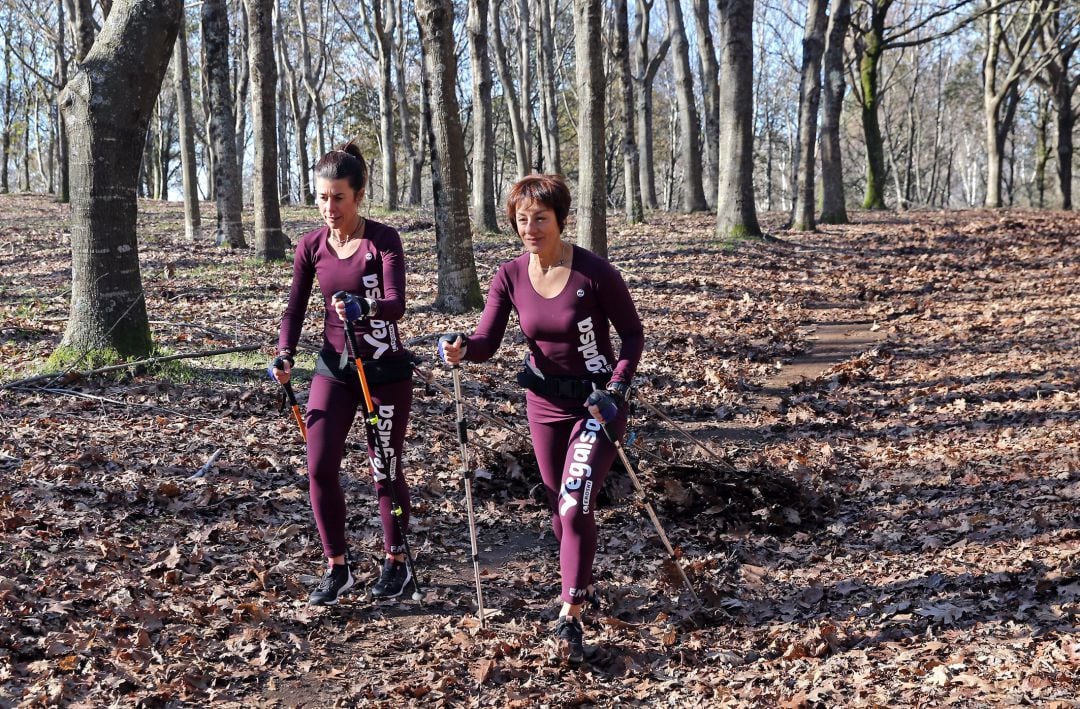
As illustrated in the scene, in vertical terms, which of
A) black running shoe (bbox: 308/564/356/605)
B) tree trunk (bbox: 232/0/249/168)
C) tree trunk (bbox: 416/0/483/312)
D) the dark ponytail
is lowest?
black running shoe (bbox: 308/564/356/605)

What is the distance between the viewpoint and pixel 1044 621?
4.57 metres

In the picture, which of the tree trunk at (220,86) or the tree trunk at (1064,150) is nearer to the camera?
the tree trunk at (220,86)

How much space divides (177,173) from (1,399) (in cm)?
6543

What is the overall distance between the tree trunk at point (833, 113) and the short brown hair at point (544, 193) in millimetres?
20401

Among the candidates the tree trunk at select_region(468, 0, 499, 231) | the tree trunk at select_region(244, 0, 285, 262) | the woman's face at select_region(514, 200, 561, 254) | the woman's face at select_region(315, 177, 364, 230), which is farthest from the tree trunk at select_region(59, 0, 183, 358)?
the tree trunk at select_region(468, 0, 499, 231)

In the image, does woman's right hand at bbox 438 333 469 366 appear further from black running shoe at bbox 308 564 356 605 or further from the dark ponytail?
black running shoe at bbox 308 564 356 605

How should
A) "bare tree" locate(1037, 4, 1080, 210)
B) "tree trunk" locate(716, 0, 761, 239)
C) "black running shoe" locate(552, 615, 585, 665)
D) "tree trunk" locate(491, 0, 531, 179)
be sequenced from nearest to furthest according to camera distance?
1. "black running shoe" locate(552, 615, 585, 665)
2. "tree trunk" locate(716, 0, 761, 239)
3. "tree trunk" locate(491, 0, 531, 179)
4. "bare tree" locate(1037, 4, 1080, 210)

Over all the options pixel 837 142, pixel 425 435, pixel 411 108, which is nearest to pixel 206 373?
pixel 425 435

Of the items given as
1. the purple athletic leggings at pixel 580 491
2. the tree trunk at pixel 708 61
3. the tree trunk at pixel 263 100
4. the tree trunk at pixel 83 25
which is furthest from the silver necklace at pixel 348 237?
the tree trunk at pixel 708 61

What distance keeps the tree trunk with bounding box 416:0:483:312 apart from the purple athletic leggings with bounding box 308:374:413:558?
21.6ft

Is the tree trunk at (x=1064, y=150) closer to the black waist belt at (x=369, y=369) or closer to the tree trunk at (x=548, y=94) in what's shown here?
the tree trunk at (x=548, y=94)

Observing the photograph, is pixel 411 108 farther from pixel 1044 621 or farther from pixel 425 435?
pixel 1044 621

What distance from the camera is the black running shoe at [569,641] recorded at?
182 inches

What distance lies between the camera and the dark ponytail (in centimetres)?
491
